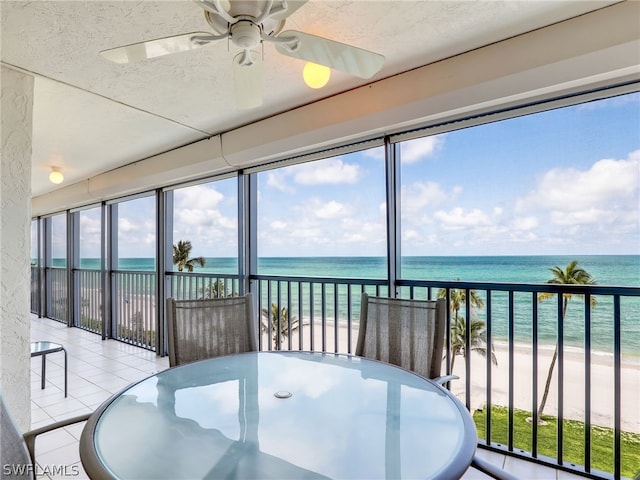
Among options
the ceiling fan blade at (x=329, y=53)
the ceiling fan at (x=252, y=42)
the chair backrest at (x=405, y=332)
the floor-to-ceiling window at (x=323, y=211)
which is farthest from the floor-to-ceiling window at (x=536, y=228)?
the ceiling fan at (x=252, y=42)

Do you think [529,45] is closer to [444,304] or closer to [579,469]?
[444,304]

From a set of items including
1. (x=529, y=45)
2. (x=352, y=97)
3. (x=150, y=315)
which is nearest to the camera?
(x=529, y=45)

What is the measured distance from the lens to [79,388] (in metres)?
3.30

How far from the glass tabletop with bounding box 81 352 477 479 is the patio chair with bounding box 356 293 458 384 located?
302 millimetres

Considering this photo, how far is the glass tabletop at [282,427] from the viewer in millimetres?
816

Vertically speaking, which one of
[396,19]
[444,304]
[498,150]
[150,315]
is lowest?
[150,315]

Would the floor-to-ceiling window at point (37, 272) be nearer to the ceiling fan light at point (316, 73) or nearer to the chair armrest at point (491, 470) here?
the ceiling fan light at point (316, 73)

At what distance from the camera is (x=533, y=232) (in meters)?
12.6

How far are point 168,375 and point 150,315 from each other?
3.76 meters

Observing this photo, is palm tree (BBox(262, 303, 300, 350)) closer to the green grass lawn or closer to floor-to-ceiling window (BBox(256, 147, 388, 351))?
the green grass lawn

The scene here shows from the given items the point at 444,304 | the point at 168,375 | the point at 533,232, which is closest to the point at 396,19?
the point at 444,304

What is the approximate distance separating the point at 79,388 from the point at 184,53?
3.30m

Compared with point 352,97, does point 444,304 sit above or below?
below

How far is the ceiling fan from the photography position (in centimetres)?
117
